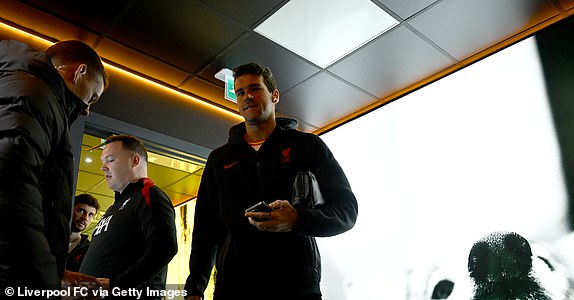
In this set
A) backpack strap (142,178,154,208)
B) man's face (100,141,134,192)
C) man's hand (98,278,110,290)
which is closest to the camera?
man's hand (98,278,110,290)

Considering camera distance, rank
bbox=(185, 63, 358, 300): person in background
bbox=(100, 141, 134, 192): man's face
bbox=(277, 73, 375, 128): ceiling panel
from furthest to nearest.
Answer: bbox=(277, 73, 375, 128): ceiling panel
bbox=(100, 141, 134, 192): man's face
bbox=(185, 63, 358, 300): person in background

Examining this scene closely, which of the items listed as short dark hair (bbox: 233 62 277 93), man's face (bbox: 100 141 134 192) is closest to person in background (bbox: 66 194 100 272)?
man's face (bbox: 100 141 134 192)

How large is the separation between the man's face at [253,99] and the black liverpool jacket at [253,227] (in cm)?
7

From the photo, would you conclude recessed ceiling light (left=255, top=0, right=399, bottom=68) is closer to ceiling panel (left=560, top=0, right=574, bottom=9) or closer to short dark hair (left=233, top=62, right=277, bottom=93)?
ceiling panel (left=560, top=0, right=574, bottom=9)

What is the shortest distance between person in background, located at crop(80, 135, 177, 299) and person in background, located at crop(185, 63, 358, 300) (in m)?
0.25

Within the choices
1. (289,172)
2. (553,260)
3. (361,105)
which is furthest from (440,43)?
(289,172)

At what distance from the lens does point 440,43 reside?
3084mm

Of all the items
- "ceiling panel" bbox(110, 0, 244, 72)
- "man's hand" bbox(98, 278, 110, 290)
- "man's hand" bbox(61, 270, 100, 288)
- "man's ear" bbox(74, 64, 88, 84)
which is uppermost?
"ceiling panel" bbox(110, 0, 244, 72)

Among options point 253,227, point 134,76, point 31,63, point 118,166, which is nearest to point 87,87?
point 31,63

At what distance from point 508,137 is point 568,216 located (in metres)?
0.64

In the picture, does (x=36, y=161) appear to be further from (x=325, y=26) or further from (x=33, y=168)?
(x=325, y=26)

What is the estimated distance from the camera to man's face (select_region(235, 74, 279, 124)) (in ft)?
5.23

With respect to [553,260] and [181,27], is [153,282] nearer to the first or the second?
[181,27]

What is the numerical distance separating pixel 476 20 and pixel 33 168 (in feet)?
9.12
